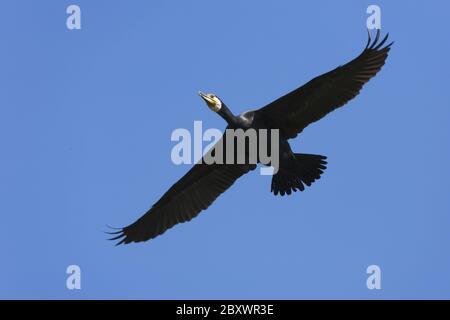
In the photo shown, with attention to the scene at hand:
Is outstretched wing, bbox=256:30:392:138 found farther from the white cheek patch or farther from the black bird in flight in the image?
the white cheek patch

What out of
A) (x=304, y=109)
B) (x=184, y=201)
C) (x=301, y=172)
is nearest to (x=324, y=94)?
(x=304, y=109)

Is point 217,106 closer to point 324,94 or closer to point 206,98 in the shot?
point 206,98

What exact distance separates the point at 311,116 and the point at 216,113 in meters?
1.46

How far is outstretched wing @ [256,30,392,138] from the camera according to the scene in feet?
53.3

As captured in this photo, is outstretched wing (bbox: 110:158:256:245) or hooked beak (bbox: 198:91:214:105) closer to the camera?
hooked beak (bbox: 198:91:214:105)

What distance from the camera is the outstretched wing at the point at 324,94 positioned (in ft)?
53.3

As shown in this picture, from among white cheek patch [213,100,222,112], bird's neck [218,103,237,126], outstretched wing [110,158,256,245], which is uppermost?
white cheek patch [213,100,222,112]

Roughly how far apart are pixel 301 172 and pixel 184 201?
7.06 ft

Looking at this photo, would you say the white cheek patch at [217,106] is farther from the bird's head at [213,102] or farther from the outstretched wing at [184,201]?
the outstretched wing at [184,201]

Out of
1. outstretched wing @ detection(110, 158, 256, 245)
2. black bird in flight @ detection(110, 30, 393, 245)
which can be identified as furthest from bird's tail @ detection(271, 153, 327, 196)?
outstretched wing @ detection(110, 158, 256, 245)

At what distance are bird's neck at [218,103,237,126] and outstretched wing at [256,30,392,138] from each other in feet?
1.62

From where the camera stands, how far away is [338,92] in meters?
16.4
